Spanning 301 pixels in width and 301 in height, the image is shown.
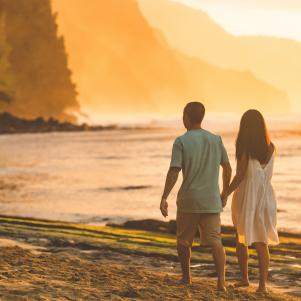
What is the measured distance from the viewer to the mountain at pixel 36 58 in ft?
332

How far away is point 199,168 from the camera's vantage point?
7652mm

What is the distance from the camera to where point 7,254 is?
10148 mm

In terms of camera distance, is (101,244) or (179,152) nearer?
(179,152)

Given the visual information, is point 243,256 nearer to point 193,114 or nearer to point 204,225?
point 204,225

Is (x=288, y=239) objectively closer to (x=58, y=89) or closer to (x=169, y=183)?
(x=169, y=183)

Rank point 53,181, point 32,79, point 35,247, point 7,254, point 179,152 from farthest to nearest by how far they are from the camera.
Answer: point 32,79 → point 53,181 → point 35,247 → point 7,254 → point 179,152

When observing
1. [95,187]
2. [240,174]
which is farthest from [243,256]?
[95,187]

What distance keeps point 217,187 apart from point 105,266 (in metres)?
2.84

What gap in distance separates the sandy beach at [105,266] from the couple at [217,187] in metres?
0.53

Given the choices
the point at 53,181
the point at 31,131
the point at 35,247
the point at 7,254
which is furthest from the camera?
the point at 31,131

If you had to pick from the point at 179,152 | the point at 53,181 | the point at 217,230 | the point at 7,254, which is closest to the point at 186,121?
the point at 179,152

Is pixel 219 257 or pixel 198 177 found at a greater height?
pixel 198 177

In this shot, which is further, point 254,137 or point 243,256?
Result: point 243,256

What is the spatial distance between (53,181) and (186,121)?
21439 millimetres
